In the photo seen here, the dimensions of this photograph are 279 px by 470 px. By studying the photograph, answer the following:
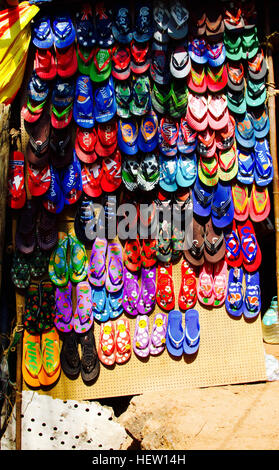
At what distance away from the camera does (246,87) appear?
10.6 ft

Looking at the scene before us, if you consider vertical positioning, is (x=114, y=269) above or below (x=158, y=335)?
above

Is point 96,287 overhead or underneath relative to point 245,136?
underneath

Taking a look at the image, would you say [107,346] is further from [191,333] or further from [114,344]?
[191,333]

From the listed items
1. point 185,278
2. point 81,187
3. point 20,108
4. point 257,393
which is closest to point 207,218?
point 185,278

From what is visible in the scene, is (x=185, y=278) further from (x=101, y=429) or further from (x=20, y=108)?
(x=20, y=108)

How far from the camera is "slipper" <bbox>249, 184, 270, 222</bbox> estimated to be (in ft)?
10.7

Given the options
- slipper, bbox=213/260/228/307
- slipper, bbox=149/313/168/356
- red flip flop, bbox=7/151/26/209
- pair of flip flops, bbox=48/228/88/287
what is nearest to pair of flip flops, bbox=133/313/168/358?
slipper, bbox=149/313/168/356

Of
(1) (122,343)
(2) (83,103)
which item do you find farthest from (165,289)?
(2) (83,103)

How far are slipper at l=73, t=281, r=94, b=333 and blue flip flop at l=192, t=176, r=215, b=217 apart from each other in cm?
86

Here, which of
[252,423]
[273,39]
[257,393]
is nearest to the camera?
[252,423]

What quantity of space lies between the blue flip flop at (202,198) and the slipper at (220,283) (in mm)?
349

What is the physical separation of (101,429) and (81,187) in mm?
1548

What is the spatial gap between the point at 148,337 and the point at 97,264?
57cm

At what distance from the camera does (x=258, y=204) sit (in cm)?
326
